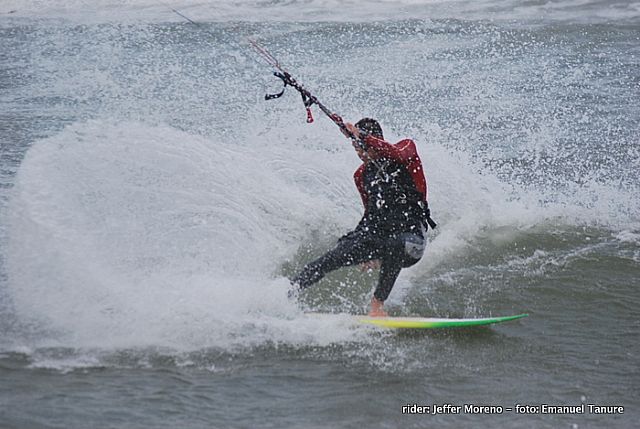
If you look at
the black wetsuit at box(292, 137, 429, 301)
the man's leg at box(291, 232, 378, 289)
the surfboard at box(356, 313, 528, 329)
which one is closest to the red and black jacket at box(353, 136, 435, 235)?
the black wetsuit at box(292, 137, 429, 301)

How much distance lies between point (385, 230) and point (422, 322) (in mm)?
726

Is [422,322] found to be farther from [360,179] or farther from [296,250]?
[296,250]

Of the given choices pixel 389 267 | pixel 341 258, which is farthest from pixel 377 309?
pixel 341 258

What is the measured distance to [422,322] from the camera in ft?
22.6

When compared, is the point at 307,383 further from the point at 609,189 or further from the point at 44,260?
Answer: the point at 609,189

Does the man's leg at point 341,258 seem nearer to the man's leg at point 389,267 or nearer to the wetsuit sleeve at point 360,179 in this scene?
the man's leg at point 389,267

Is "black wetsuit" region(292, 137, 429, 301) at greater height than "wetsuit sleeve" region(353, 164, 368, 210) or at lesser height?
lesser

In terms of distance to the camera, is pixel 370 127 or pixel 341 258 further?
pixel 341 258

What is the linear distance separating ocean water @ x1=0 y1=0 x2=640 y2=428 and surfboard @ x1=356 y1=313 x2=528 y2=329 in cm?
8

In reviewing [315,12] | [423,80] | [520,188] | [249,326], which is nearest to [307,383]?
[249,326]

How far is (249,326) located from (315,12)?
14563 mm

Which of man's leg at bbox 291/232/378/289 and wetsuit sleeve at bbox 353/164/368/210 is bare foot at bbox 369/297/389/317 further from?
wetsuit sleeve at bbox 353/164/368/210

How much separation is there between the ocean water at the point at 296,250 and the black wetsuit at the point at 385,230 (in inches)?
16.3

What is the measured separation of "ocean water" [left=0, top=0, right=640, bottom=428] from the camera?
597 centimetres
